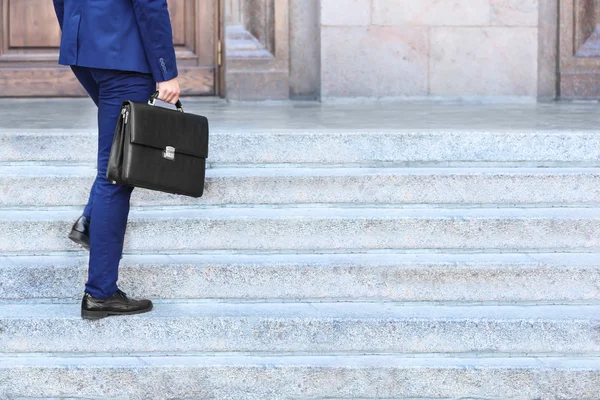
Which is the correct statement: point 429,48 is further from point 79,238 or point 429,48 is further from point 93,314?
point 93,314

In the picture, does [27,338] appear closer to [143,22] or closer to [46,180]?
[46,180]

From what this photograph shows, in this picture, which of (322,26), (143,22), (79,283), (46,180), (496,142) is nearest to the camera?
(143,22)

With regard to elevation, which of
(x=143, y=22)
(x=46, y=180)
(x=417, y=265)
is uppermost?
(x=143, y=22)

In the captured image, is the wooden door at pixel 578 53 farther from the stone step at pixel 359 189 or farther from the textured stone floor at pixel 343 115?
the stone step at pixel 359 189

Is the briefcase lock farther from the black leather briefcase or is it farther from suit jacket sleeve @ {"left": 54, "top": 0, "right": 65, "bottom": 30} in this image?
suit jacket sleeve @ {"left": 54, "top": 0, "right": 65, "bottom": 30}

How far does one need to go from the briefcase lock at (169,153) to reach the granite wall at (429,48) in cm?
449

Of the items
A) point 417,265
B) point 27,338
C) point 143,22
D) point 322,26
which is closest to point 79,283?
point 27,338

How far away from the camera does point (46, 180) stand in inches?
175

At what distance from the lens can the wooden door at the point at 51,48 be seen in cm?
814

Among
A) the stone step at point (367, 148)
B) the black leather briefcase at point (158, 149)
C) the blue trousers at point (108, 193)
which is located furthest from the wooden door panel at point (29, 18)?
the black leather briefcase at point (158, 149)

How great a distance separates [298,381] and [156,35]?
55.0 inches

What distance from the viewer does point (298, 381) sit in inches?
140

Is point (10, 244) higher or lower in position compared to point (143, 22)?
lower

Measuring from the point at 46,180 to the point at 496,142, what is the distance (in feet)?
7.24
